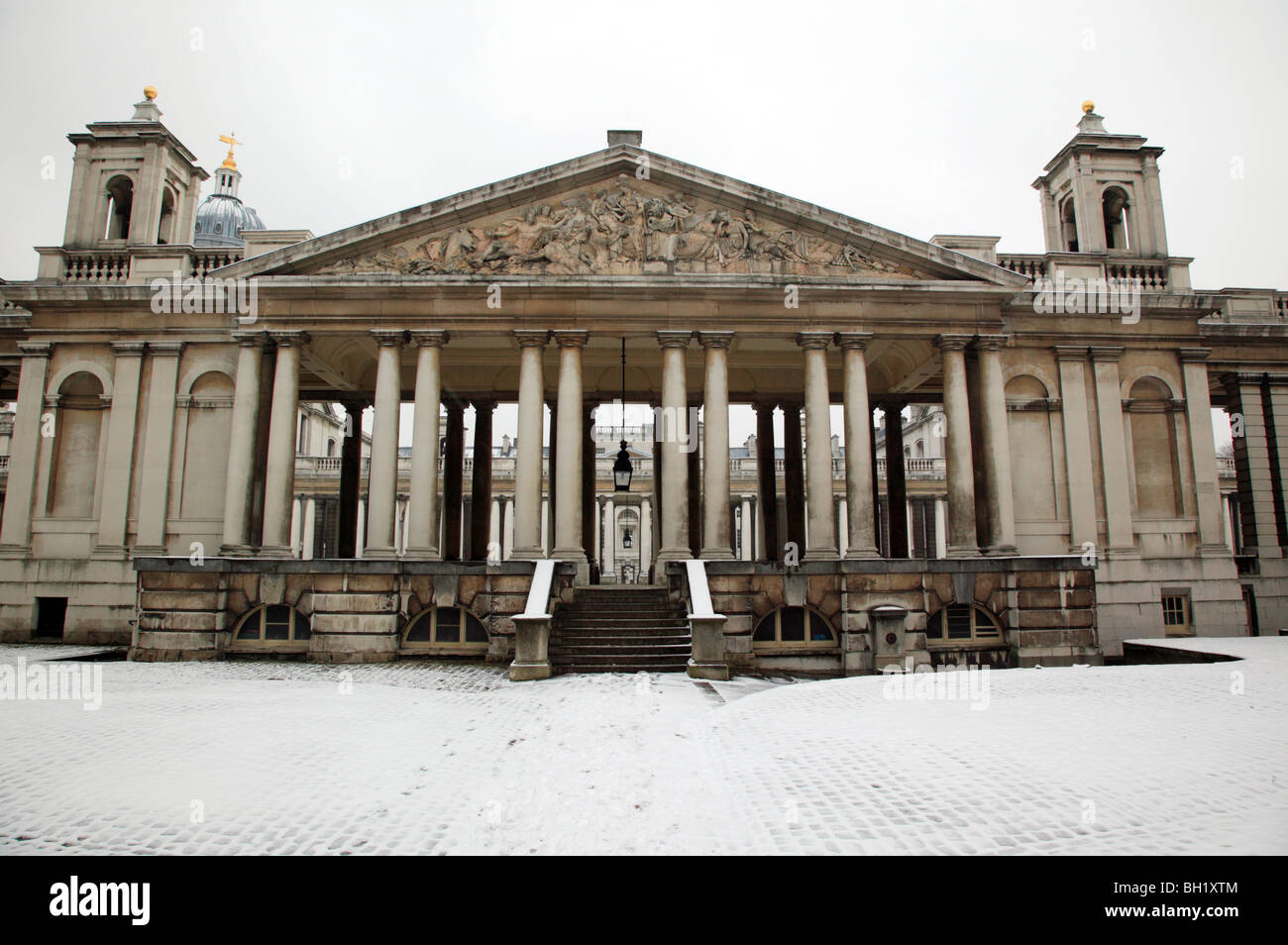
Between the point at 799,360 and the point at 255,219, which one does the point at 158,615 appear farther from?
the point at 255,219

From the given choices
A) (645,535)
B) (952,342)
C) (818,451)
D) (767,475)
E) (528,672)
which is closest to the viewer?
(528,672)

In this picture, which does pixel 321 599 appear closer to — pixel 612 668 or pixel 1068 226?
pixel 612 668

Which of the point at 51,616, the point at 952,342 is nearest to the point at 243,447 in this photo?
the point at 51,616

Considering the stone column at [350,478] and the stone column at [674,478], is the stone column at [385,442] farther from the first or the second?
the stone column at [674,478]

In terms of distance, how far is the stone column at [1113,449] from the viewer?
24500mm

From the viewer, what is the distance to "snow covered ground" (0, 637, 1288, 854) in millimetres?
6812

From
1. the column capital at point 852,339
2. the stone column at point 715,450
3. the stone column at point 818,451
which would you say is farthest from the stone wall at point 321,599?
the column capital at point 852,339

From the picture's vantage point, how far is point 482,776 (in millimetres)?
8703

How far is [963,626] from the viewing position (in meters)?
19.8

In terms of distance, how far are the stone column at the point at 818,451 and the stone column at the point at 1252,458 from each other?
16464mm

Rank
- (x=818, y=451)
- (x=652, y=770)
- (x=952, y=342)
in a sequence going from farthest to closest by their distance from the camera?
(x=952, y=342), (x=818, y=451), (x=652, y=770)

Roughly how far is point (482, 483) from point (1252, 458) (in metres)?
26.9

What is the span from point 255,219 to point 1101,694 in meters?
79.3

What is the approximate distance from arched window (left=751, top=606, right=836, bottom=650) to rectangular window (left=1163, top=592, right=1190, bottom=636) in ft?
39.3
